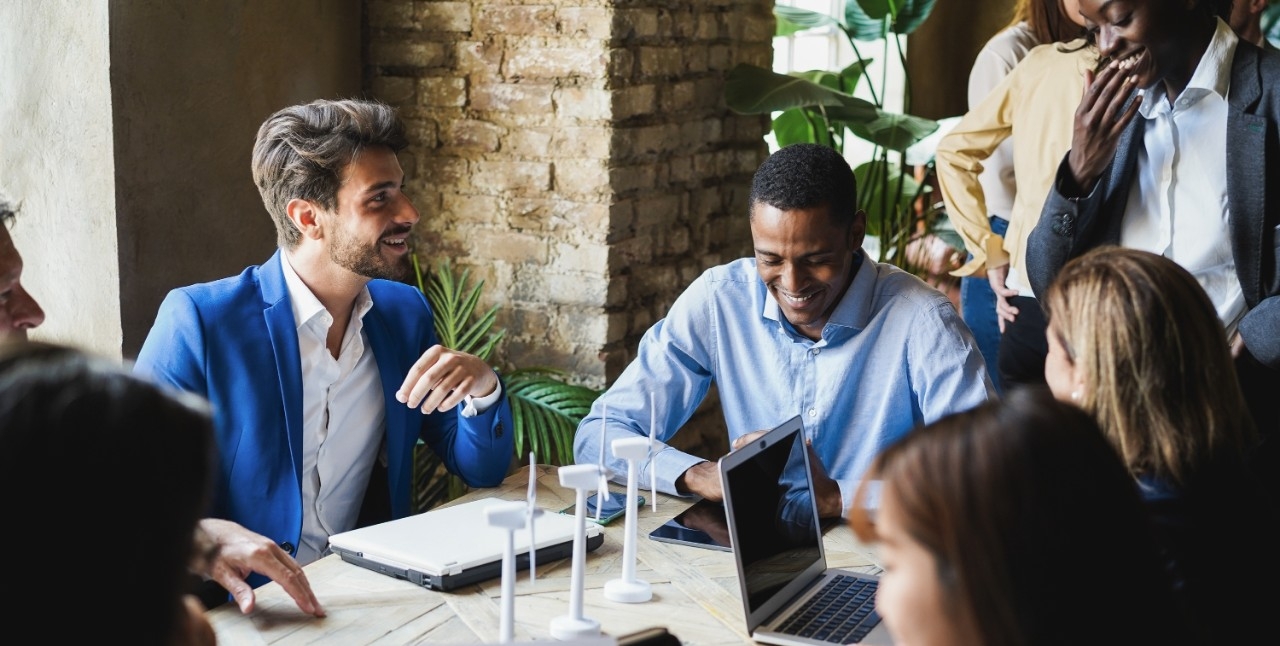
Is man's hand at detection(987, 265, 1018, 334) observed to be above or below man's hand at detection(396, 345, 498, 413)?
above

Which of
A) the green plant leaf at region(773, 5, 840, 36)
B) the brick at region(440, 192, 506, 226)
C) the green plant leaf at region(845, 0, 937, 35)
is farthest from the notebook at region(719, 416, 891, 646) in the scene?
the green plant leaf at region(773, 5, 840, 36)

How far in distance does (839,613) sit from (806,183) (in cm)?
89

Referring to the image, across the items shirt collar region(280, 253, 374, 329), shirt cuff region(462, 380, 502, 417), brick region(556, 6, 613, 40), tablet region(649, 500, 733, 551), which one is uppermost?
brick region(556, 6, 613, 40)

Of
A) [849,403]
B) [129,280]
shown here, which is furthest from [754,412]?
[129,280]

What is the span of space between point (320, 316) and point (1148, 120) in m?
1.64

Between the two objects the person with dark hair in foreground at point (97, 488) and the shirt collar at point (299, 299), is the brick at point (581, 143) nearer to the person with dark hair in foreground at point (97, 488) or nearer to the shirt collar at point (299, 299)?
the shirt collar at point (299, 299)

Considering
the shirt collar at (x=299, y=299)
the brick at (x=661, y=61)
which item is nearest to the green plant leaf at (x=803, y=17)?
the brick at (x=661, y=61)

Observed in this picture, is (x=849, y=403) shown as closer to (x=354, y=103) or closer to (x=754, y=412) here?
(x=754, y=412)

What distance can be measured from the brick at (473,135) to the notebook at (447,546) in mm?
1595

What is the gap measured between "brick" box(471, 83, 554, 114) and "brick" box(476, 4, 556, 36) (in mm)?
137

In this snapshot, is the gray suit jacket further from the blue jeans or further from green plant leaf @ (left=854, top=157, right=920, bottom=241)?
green plant leaf @ (left=854, top=157, right=920, bottom=241)

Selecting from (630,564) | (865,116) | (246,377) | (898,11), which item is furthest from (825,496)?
(898,11)

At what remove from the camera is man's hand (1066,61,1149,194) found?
8.00 ft

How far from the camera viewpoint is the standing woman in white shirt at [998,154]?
10.1ft
